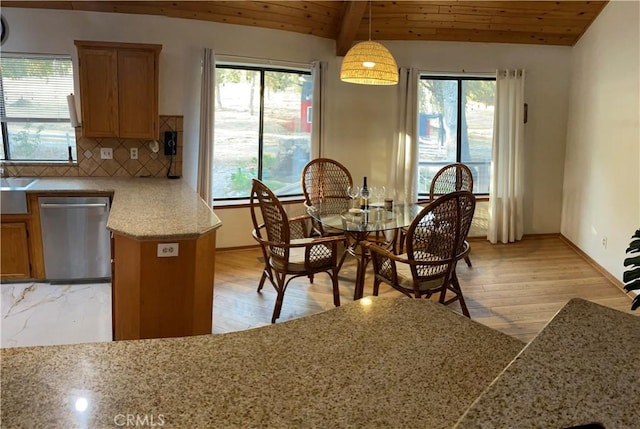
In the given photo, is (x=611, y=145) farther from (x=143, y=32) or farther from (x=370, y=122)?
(x=143, y=32)

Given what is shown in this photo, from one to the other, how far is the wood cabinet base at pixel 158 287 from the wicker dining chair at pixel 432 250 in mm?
1310

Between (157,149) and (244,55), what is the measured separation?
131 centimetres

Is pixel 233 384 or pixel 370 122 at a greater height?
pixel 370 122

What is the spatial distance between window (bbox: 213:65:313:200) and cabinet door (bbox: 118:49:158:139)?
87cm

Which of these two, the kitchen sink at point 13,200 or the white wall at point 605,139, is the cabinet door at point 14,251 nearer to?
the kitchen sink at point 13,200

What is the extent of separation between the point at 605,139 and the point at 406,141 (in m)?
2.02

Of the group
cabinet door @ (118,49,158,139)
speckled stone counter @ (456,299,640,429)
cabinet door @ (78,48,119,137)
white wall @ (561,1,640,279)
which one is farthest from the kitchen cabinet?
white wall @ (561,1,640,279)

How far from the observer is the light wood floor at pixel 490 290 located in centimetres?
385

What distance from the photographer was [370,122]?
5.89 meters

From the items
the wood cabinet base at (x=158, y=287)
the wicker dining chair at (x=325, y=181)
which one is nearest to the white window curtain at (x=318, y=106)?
the wicker dining chair at (x=325, y=181)

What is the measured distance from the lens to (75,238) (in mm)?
4156

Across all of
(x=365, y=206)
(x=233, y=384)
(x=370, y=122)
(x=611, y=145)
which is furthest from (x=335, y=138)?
(x=233, y=384)

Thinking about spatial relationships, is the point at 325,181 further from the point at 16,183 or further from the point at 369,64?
the point at 16,183

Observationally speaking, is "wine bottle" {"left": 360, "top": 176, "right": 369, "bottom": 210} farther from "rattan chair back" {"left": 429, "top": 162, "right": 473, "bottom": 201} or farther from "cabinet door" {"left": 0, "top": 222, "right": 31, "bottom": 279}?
"cabinet door" {"left": 0, "top": 222, "right": 31, "bottom": 279}
